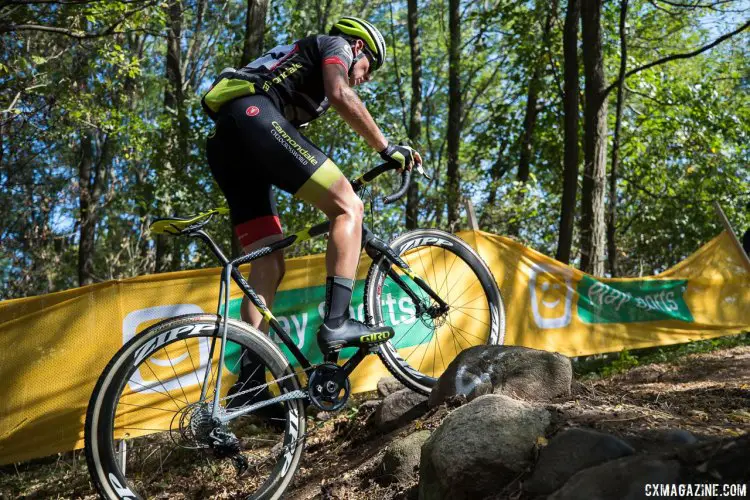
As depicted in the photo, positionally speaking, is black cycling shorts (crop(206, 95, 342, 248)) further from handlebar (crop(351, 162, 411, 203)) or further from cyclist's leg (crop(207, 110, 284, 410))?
handlebar (crop(351, 162, 411, 203))

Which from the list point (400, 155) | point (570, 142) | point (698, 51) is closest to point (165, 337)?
point (400, 155)

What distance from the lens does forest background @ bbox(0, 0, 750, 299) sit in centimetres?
917

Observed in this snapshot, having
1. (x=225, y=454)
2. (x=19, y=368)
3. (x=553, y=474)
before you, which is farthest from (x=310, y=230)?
(x=19, y=368)

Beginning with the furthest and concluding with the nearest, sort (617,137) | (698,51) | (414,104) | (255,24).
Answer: (414,104) → (617,137) → (698,51) → (255,24)

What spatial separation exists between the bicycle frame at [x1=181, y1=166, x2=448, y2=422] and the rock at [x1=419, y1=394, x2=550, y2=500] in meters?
0.68

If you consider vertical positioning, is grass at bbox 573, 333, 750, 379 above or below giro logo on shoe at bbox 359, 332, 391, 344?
below

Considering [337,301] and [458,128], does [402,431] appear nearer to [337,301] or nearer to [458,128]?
[337,301]

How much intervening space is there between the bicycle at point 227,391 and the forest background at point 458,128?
185 inches

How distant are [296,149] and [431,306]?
4.23ft

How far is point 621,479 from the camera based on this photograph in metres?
2.04

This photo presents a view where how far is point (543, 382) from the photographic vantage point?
133 inches

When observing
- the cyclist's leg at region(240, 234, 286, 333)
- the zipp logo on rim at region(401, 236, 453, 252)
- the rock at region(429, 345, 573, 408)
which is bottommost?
the rock at region(429, 345, 573, 408)

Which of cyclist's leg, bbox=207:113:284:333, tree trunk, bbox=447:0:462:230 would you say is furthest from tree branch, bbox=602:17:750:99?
cyclist's leg, bbox=207:113:284:333

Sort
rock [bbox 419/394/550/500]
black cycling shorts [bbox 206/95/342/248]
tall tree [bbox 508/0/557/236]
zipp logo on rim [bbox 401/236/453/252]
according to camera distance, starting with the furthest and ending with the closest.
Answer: tall tree [bbox 508/0/557/236] → zipp logo on rim [bbox 401/236/453/252] → black cycling shorts [bbox 206/95/342/248] → rock [bbox 419/394/550/500]
